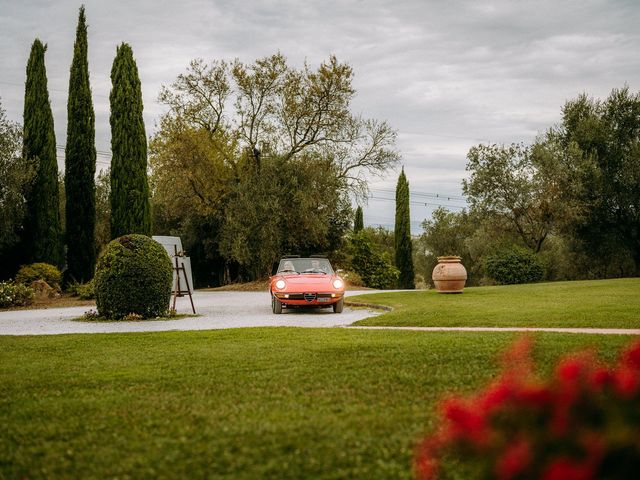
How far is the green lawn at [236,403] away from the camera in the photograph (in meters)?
3.35

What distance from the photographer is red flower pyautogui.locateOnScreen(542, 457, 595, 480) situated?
1413mm

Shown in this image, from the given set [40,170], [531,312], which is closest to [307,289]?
[531,312]

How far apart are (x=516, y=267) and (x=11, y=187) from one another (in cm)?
2085

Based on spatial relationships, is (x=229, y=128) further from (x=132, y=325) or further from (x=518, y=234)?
(x=132, y=325)

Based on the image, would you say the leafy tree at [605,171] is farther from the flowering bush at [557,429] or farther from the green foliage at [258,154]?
the flowering bush at [557,429]

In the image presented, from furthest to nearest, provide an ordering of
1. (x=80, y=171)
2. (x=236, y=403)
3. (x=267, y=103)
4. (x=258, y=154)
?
(x=267, y=103), (x=258, y=154), (x=80, y=171), (x=236, y=403)

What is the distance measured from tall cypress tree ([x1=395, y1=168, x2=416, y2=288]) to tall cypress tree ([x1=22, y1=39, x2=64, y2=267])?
64.7 feet

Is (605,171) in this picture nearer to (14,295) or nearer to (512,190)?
(512,190)

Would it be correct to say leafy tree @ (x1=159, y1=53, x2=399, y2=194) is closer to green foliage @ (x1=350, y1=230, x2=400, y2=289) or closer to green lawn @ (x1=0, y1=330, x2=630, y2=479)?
green foliage @ (x1=350, y1=230, x2=400, y2=289)

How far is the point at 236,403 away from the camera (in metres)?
4.67

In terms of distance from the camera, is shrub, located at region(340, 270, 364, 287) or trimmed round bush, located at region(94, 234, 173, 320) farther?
shrub, located at region(340, 270, 364, 287)

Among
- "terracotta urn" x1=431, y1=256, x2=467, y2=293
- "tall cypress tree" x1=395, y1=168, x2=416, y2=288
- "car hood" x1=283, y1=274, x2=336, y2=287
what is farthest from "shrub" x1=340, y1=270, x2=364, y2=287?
"car hood" x1=283, y1=274, x2=336, y2=287

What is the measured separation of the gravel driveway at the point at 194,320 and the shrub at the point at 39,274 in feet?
14.4

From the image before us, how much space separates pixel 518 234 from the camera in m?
30.6
